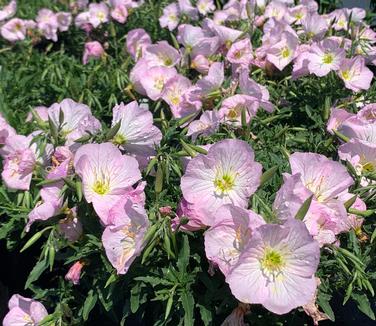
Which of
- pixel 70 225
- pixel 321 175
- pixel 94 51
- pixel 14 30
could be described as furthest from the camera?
pixel 14 30

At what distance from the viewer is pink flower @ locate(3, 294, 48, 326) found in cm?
180

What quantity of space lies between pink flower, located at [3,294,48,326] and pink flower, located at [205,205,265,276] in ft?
2.44

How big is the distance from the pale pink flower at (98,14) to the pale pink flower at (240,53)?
4.11 feet

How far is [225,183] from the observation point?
1.44 meters

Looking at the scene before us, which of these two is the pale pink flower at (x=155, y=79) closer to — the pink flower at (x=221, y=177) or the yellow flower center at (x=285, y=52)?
the yellow flower center at (x=285, y=52)

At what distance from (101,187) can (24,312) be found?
587mm

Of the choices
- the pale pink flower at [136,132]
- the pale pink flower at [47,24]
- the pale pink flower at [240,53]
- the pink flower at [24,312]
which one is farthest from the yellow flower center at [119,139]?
the pale pink flower at [47,24]

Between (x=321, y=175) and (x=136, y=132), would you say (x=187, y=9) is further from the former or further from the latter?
(x=321, y=175)

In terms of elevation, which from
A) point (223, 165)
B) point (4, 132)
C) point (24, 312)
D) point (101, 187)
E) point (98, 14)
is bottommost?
point (24, 312)

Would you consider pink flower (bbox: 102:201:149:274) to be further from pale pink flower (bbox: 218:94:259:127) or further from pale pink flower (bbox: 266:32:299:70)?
pale pink flower (bbox: 266:32:299:70)

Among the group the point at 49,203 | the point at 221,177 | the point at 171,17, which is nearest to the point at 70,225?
the point at 49,203

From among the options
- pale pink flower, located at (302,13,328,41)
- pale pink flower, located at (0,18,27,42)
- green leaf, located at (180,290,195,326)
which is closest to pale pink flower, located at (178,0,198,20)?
pale pink flower, located at (302,13,328,41)

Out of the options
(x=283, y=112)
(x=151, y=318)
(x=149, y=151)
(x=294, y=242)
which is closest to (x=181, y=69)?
(x=283, y=112)

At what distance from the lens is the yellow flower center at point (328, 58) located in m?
2.04
